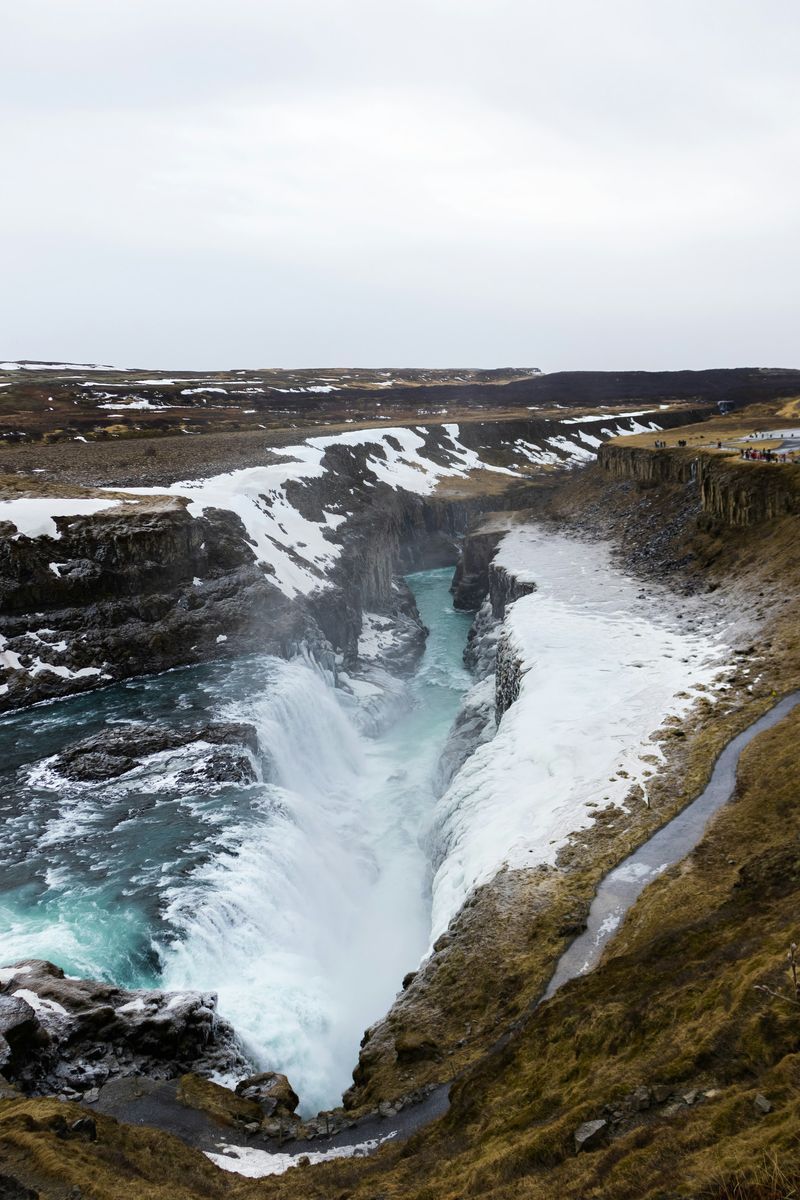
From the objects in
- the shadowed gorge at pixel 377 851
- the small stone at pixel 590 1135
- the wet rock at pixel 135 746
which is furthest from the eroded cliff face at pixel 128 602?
the small stone at pixel 590 1135

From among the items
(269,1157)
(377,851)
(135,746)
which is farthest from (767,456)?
(269,1157)

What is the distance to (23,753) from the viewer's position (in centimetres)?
3055

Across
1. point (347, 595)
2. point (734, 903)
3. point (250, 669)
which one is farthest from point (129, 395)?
point (734, 903)

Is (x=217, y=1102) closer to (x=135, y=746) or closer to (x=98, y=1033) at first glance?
(x=98, y=1033)

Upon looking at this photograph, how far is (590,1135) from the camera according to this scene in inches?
356

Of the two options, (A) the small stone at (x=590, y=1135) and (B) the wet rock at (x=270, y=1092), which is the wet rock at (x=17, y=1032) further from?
(A) the small stone at (x=590, y=1135)

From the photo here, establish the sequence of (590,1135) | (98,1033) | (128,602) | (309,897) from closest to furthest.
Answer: (590,1135) → (98,1033) → (309,897) → (128,602)

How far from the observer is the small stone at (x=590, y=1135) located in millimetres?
9047

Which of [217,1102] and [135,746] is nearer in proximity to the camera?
[217,1102]

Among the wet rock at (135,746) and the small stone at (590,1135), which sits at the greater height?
the small stone at (590,1135)

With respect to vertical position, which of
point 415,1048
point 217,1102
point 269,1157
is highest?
point 415,1048

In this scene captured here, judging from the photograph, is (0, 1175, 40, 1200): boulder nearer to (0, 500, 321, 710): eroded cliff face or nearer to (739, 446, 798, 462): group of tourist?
(0, 500, 321, 710): eroded cliff face

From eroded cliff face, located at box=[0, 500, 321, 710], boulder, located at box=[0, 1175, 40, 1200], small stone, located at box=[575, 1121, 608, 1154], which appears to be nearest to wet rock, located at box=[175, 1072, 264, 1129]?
boulder, located at box=[0, 1175, 40, 1200]

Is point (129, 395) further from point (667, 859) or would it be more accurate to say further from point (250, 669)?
point (667, 859)
